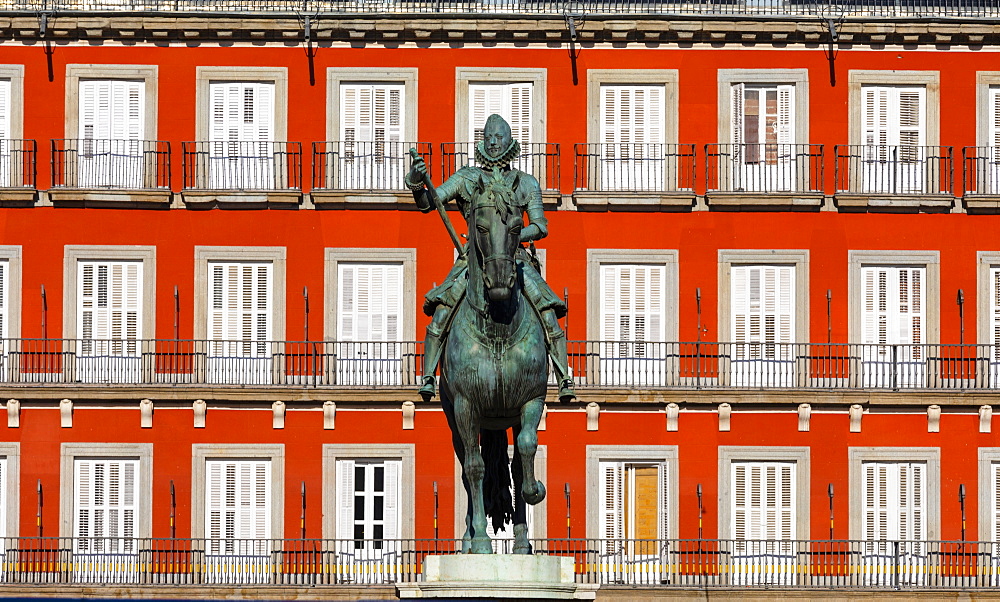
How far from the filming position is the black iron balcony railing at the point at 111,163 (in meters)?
58.1

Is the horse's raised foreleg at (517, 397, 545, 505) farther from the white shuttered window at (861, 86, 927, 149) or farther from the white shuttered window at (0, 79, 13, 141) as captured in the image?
the white shuttered window at (0, 79, 13, 141)

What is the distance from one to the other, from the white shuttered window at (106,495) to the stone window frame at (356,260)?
17.2 feet

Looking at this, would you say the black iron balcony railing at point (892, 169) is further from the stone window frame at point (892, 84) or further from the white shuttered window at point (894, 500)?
the white shuttered window at point (894, 500)

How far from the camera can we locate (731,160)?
192 ft

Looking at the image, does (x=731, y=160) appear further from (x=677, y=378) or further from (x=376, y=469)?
(x=376, y=469)

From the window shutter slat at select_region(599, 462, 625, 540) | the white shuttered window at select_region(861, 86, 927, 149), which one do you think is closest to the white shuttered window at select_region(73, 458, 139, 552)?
the window shutter slat at select_region(599, 462, 625, 540)

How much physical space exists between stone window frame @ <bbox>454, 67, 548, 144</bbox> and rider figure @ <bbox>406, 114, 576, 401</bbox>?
31989 millimetres

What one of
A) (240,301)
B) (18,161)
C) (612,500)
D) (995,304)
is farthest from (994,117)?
(18,161)

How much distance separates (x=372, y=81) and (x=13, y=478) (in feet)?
38.5

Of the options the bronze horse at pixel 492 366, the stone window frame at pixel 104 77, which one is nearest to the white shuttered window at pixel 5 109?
the stone window frame at pixel 104 77

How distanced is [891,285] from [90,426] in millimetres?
17951

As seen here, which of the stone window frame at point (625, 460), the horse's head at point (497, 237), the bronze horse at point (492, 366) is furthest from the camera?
the stone window frame at point (625, 460)

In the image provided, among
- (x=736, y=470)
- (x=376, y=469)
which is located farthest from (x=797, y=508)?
(x=376, y=469)

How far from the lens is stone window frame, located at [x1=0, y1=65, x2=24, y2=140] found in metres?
58.3
